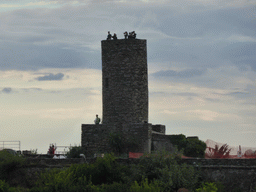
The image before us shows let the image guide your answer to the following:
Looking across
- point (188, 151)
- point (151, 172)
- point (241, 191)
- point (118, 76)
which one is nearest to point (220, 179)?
point (241, 191)

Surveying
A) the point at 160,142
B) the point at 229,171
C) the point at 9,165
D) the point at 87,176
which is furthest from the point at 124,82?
the point at 229,171

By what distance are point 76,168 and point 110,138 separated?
863cm

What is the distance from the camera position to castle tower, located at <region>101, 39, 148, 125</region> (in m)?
35.6

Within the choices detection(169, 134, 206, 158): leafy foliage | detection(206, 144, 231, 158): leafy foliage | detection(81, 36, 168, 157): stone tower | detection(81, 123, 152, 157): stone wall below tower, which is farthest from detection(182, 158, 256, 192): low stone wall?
detection(81, 36, 168, 157): stone tower

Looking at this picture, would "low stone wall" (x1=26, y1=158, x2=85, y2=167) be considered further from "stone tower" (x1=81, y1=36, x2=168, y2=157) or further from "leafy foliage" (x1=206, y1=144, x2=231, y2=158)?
"leafy foliage" (x1=206, y1=144, x2=231, y2=158)

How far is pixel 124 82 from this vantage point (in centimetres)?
3566

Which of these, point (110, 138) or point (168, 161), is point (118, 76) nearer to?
point (110, 138)

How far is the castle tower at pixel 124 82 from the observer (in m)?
35.6

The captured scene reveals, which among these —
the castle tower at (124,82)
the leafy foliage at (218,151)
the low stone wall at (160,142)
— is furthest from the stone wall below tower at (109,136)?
the leafy foliage at (218,151)

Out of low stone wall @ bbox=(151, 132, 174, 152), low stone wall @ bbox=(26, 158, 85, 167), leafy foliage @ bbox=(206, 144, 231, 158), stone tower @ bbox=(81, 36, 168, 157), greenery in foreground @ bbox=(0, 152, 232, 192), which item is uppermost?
stone tower @ bbox=(81, 36, 168, 157)

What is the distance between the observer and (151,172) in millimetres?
26078

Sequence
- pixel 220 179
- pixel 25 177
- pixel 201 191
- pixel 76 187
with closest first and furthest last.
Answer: pixel 201 191, pixel 76 187, pixel 220 179, pixel 25 177

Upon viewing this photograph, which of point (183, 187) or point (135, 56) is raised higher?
point (135, 56)

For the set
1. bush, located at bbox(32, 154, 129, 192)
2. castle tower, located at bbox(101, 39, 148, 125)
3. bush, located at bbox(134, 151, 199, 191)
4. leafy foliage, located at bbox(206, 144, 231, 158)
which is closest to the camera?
bush, located at bbox(32, 154, 129, 192)
